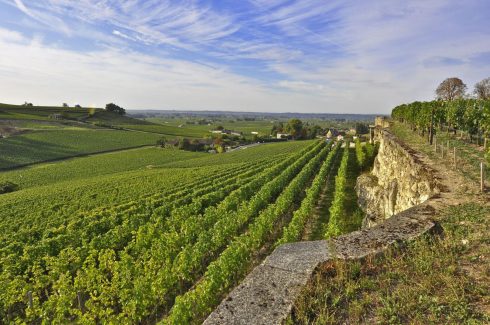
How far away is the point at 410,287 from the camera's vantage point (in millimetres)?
5883

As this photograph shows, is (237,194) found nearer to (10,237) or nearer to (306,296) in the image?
(10,237)

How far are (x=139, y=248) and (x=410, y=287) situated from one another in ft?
48.5

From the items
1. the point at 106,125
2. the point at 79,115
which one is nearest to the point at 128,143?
the point at 106,125

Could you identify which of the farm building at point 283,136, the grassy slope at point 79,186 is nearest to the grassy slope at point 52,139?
the grassy slope at point 79,186

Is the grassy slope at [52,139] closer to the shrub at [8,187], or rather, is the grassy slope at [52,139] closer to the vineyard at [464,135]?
the shrub at [8,187]

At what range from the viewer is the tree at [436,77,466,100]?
7199cm

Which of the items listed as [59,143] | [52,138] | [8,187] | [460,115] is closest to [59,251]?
[8,187]

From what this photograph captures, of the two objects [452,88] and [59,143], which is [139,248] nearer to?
[59,143]

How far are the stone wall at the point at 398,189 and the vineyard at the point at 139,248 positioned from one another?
1.71 meters

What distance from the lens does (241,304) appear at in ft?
19.2

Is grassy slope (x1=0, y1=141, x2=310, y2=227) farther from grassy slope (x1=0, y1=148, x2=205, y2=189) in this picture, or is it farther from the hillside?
the hillside

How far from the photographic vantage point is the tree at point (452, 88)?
71988mm

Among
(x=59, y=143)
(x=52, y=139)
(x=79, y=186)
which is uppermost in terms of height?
(x=52, y=139)

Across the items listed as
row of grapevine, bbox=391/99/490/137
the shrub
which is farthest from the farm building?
the shrub
